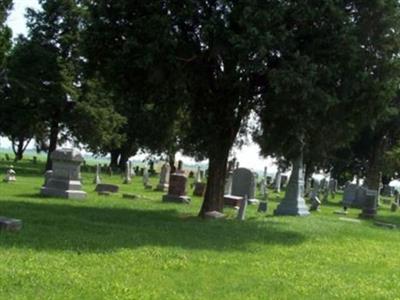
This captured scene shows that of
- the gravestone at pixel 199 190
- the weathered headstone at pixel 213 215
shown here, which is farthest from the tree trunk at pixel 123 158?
the weathered headstone at pixel 213 215

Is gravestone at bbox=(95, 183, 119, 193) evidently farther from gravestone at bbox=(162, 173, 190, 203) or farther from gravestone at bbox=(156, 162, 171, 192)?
gravestone at bbox=(156, 162, 171, 192)

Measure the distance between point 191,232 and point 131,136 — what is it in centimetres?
4948

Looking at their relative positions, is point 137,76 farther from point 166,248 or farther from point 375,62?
point 166,248

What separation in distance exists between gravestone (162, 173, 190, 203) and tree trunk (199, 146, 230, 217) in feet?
20.6

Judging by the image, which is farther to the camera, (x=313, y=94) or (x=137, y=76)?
(x=137, y=76)

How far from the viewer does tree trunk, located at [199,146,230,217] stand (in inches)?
787

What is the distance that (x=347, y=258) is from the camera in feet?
44.8

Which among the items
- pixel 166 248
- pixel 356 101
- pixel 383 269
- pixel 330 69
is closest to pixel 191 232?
pixel 166 248

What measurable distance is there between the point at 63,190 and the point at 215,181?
6289 millimetres

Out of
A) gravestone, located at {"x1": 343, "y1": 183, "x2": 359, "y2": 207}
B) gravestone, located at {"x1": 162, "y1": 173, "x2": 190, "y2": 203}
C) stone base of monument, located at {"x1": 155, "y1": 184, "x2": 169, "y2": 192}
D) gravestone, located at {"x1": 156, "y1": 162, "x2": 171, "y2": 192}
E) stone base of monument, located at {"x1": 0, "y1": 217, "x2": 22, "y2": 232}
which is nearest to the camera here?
stone base of monument, located at {"x1": 0, "y1": 217, "x2": 22, "y2": 232}

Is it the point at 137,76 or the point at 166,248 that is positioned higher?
the point at 137,76

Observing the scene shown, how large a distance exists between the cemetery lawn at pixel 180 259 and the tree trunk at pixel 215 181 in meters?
1.46

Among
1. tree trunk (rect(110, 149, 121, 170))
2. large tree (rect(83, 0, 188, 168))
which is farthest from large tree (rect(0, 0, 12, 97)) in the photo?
tree trunk (rect(110, 149, 121, 170))

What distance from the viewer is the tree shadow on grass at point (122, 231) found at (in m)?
12.1
